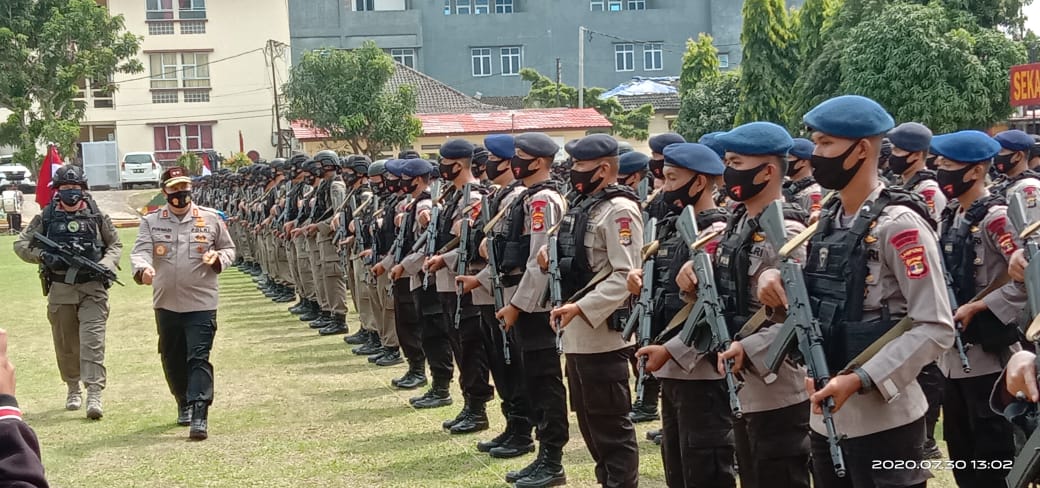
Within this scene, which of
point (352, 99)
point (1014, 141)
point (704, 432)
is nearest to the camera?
point (704, 432)

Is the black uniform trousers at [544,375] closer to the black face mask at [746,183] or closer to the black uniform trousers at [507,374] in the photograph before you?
the black uniform trousers at [507,374]

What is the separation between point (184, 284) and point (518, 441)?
3.01m

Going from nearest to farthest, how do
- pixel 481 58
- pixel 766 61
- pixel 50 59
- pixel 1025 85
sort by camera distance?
1. pixel 1025 85
2. pixel 766 61
3. pixel 50 59
4. pixel 481 58

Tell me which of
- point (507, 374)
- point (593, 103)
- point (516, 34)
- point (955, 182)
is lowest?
point (507, 374)

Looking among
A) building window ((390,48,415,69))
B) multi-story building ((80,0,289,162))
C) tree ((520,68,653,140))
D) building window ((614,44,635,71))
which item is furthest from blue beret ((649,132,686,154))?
building window ((614,44,635,71))

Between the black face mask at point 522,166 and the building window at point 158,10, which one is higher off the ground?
the building window at point 158,10

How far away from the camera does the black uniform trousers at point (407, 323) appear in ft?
35.4

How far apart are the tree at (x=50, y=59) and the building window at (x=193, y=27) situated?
14764 mm

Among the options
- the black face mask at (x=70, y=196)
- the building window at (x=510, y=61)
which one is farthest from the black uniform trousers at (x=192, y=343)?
the building window at (x=510, y=61)

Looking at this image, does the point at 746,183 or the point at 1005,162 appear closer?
the point at 746,183

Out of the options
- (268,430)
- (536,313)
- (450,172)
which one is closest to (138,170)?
(268,430)

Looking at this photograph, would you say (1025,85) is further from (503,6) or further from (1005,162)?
(503,6)

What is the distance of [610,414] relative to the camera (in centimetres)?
624

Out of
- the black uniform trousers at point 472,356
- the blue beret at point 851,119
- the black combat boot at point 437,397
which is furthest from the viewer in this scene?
the black combat boot at point 437,397
